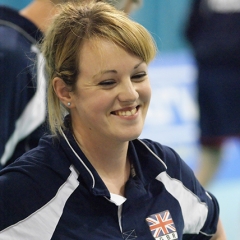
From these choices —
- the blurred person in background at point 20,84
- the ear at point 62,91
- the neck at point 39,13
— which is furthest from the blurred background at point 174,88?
the ear at point 62,91

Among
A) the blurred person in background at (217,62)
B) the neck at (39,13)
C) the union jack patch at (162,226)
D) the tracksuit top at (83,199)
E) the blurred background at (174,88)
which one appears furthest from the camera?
the blurred background at (174,88)

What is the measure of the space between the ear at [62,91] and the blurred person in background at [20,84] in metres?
0.27

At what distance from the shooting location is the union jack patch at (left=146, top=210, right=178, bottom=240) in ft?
5.35

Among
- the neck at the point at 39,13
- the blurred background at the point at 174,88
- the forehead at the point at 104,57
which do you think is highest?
the neck at the point at 39,13

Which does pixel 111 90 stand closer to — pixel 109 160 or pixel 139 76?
pixel 139 76

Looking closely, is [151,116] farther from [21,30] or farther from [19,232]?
[19,232]

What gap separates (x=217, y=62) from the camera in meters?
4.47

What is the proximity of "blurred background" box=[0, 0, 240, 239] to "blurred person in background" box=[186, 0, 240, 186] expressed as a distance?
0.23 metres

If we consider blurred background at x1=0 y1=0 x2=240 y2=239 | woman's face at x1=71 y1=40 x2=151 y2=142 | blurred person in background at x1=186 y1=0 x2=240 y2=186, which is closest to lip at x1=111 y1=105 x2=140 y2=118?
woman's face at x1=71 y1=40 x2=151 y2=142

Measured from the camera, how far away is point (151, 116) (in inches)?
195

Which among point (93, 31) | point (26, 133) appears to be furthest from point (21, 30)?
point (93, 31)

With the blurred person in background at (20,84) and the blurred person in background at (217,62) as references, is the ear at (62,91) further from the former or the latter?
the blurred person in background at (217,62)

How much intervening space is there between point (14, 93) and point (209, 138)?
2.37 meters

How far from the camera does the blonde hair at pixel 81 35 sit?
157 cm
